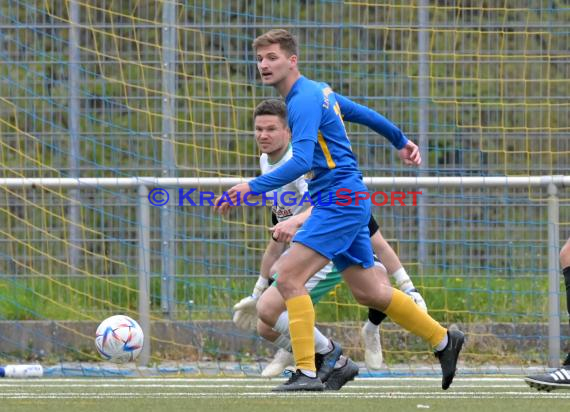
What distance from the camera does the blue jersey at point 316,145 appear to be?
7023 mm

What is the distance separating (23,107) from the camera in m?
11.3

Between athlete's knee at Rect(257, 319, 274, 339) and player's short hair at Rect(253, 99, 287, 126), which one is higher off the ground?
player's short hair at Rect(253, 99, 287, 126)

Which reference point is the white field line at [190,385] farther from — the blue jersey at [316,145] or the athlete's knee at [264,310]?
the blue jersey at [316,145]

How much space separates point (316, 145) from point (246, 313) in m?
2.10

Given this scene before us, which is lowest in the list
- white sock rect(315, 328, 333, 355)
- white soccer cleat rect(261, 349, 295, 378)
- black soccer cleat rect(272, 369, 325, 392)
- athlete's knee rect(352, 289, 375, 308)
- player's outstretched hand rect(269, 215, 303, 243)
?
white soccer cleat rect(261, 349, 295, 378)

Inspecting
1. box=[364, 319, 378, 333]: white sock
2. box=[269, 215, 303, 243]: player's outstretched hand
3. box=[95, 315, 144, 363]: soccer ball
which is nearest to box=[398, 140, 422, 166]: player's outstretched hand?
box=[269, 215, 303, 243]: player's outstretched hand

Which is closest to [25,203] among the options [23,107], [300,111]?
[23,107]

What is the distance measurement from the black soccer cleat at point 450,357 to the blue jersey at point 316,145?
942 mm

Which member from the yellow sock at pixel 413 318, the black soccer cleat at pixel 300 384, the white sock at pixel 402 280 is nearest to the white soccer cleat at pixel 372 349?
the white sock at pixel 402 280

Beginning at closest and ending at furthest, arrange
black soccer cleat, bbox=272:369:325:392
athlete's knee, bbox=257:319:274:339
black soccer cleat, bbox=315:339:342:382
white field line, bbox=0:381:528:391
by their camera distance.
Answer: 1. black soccer cleat, bbox=272:369:325:392
2. black soccer cleat, bbox=315:339:342:382
3. athlete's knee, bbox=257:319:274:339
4. white field line, bbox=0:381:528:391

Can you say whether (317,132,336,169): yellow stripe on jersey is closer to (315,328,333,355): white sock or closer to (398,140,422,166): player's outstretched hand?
(398,140,422,166): player's outstretched hand

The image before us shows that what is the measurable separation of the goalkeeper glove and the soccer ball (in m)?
0.92

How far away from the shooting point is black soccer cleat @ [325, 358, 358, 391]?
318 inches

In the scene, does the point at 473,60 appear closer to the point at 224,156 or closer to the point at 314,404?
the point at 224,156
